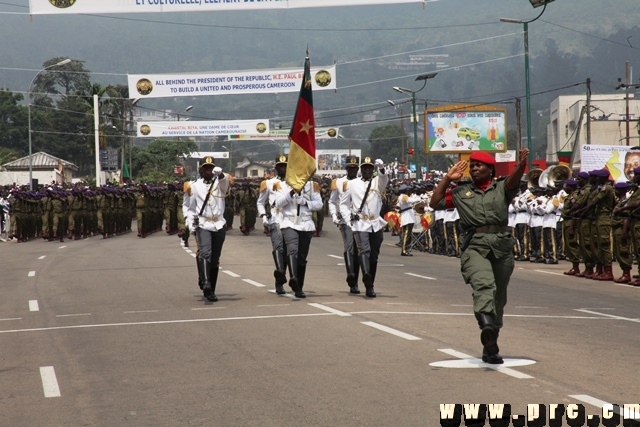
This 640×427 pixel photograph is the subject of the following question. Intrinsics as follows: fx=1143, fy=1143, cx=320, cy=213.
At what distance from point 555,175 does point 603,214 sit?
6.48 meters

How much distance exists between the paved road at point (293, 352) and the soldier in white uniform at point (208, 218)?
618mm

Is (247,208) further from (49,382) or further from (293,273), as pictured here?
(49,382)

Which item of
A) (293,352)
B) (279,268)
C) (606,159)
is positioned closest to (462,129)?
(606,159)

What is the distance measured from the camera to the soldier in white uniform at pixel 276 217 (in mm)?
17156

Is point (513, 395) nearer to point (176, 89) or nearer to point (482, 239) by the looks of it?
point (482, 239)

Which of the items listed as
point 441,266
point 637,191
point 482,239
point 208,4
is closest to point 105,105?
point 208,4

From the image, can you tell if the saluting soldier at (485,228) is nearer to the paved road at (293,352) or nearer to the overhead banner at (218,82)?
the paved road at (293,352)

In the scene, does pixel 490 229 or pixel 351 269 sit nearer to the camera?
pixel 490 229

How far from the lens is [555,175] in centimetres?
2856

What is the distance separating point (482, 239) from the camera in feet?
33.0

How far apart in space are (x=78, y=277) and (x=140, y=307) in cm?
704

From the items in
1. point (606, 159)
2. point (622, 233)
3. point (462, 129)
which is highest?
point (462, 129)

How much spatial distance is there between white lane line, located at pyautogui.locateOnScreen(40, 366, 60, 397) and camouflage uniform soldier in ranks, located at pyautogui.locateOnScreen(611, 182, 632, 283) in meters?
13.1

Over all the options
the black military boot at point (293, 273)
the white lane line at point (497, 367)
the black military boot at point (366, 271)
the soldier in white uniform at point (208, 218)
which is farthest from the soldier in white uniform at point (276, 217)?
the white lane line at point (497, 367)
